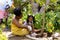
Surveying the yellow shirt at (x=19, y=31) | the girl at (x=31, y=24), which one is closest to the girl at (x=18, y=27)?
the yellow shirt at (x=19, y=31)

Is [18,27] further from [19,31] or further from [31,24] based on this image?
[31,24]

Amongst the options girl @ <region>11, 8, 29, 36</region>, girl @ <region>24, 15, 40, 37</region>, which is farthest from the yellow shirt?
girl @ <region>24, 15, 40, 37</region>

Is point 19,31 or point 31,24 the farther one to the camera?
point 31,24

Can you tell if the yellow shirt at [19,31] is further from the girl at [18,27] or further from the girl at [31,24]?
the girl at [31,24]

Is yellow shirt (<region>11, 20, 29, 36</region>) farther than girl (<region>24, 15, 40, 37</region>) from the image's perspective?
No

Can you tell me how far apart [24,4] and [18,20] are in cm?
172

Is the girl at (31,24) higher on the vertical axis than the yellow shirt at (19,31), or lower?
higher

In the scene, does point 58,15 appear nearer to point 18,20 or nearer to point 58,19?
point 58,19

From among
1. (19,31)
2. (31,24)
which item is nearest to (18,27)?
(19,31)

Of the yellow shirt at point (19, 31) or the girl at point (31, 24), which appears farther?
the girl at point (31, 24)

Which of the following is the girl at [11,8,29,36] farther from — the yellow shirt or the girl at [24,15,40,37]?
the girl at [24,15,40,37]

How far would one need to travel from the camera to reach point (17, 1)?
5895 mm

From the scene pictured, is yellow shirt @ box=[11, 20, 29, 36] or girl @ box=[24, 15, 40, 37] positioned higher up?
girl @ box=[24, 15, 40, 37]

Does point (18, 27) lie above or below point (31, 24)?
below
